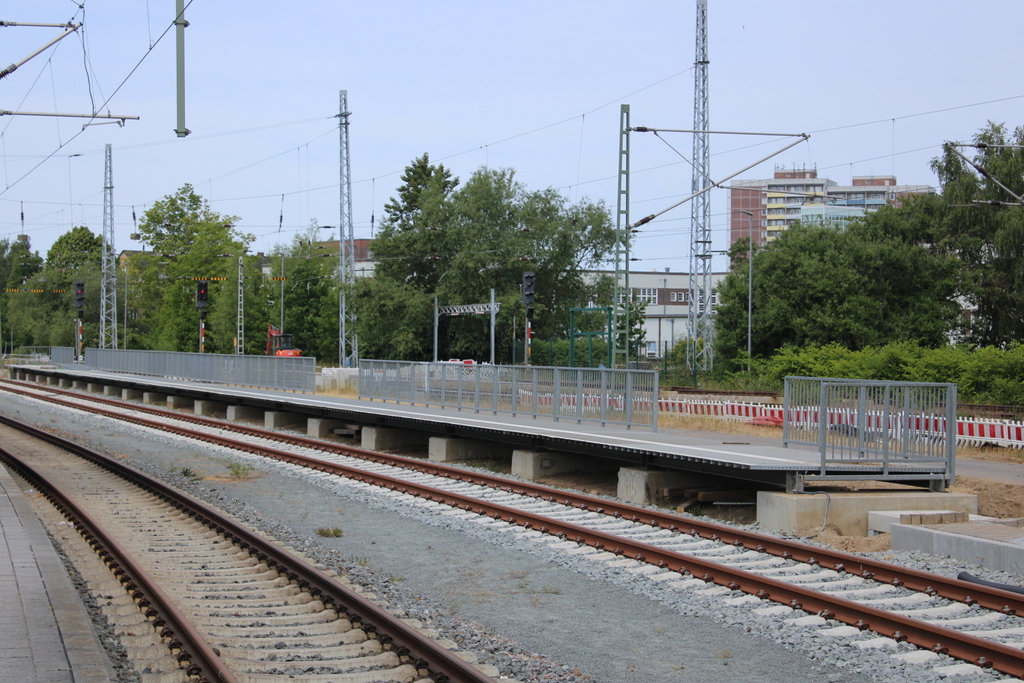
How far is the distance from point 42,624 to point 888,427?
35.4 feet

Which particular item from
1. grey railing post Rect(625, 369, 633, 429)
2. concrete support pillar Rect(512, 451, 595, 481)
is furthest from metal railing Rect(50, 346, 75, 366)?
concrete support pillar Rect(512, 451, 595, 481)

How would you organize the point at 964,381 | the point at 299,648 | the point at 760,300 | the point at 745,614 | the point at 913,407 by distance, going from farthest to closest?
the point at 760,300, the point at 964,381, the point at 913,407, the point at 745,614, the point at 299,648

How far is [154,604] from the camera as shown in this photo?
8781 mm

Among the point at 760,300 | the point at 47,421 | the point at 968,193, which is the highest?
the point at 968,193

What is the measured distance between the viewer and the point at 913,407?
569 inches

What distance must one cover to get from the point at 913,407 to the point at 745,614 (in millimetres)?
6844

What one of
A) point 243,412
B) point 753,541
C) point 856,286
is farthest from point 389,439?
point 856,286

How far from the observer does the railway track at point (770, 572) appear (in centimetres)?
799

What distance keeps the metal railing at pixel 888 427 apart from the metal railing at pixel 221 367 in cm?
2442

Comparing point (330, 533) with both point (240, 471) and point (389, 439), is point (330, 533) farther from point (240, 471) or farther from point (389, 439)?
point (389, 439)

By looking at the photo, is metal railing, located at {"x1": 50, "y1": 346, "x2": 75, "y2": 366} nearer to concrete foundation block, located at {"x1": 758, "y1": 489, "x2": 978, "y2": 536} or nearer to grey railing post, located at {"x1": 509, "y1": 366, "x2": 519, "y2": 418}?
grey railing post, located at {"x1": 509, "y1": 366, "x2": 519, "y2": 418}

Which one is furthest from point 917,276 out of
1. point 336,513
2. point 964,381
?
point 336,513

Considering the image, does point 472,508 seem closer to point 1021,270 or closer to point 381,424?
point 381,424

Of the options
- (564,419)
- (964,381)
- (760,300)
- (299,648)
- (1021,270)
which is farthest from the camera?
(760,300)
